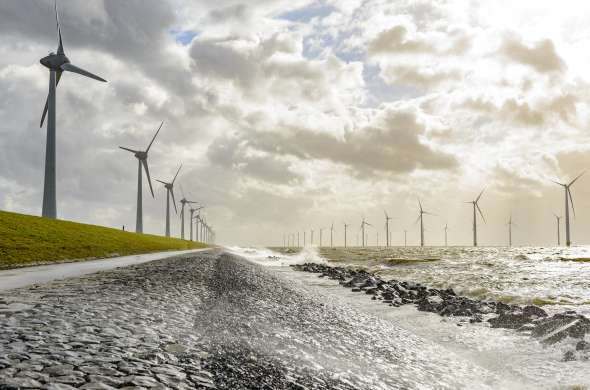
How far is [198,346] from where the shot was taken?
26.2 ft

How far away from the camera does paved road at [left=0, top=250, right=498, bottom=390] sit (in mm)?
6102

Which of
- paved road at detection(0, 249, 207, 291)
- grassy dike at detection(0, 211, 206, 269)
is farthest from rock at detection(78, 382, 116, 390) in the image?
grassy dike at detection(0, 211, 206, 269)

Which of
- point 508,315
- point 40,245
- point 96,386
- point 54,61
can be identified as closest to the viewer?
point 96,386

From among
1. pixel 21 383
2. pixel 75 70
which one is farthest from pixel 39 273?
pixel 75 70

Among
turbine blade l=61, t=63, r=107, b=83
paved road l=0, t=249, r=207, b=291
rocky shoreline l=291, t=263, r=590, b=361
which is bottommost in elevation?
rocky shoreline l=291, t=263, r=590, b=361

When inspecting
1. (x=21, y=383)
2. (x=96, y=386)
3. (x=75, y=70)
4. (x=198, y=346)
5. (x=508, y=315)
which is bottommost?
(x=508, y=315)

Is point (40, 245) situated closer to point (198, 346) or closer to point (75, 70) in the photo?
point (198, 346)

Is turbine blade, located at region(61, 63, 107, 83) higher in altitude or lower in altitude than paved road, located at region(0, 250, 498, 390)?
higher

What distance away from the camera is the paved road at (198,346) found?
610cm

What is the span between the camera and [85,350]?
677 cm

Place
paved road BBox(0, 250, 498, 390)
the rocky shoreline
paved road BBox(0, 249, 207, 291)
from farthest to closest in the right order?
paved road BBox(0, 249, 207, 291) → the rocky shoreline → paved road BBox(0, 250, 498, 390)

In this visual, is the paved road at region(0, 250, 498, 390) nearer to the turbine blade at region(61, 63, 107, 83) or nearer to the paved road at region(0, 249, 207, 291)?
the paved road at region(0, 249, 207, 291)

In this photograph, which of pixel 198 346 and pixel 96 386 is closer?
pixel 96 386

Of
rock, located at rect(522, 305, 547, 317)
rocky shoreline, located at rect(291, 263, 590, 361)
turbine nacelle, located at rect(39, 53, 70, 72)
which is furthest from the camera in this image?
turbine nacelle, located at rect(39, 53, 70, 72)
